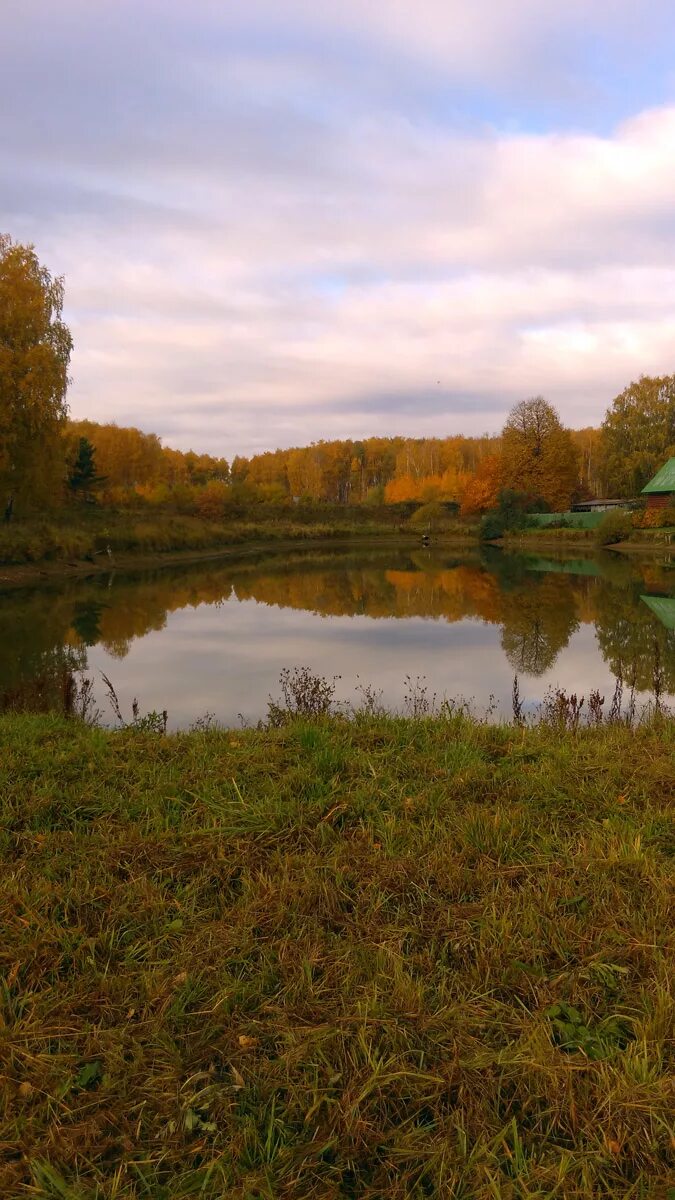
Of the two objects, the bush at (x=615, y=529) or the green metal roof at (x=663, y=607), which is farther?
the bush at (x=615, y=529)

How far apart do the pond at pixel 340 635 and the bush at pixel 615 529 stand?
1509 centimetres

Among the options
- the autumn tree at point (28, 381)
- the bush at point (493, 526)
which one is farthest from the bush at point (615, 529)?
the autumn tree at point (28, 381)

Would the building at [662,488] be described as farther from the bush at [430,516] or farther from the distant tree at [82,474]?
the distant tree at [82,474]

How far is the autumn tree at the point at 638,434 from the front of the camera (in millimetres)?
57438

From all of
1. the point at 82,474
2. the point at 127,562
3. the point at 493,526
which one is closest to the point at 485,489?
the point at 493,526

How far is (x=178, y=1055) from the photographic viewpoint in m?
2.44

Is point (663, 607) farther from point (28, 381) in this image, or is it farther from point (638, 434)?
point (638, 434)

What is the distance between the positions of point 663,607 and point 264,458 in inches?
4612

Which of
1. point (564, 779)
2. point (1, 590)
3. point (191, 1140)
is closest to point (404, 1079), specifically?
point (191, 1140)

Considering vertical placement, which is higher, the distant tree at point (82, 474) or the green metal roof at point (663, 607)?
the distant tree at point (82, 474)

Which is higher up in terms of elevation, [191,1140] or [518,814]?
[518,814]

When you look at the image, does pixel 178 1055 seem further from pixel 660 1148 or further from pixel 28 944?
pixel 660 1148

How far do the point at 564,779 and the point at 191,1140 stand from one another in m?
3.34

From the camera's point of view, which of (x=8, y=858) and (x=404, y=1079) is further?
(x=8, y=858)
